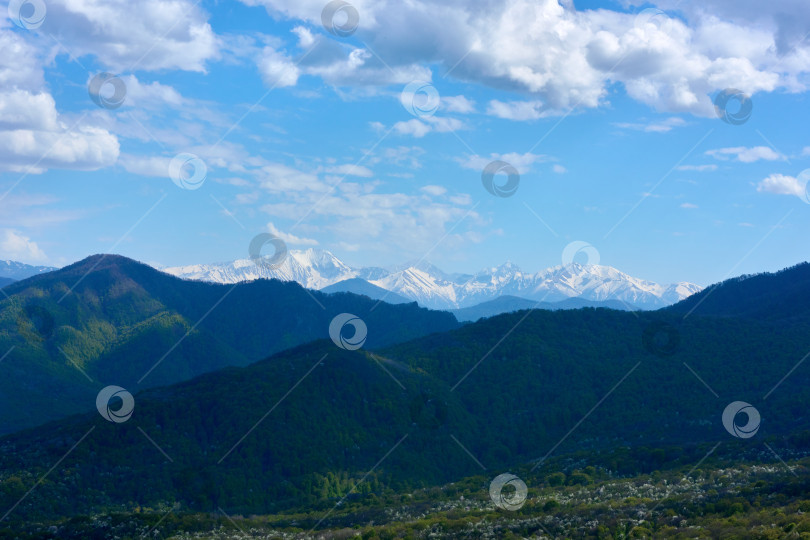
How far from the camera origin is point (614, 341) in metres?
186

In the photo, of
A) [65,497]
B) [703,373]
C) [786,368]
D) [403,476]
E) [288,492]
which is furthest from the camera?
[703,373]

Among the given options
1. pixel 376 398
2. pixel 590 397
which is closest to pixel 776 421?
pixel 590 397

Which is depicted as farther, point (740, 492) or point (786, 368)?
point (786, 368)

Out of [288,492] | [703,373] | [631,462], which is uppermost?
[703,373]

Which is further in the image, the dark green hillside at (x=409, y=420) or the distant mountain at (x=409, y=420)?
the dark green hillside at (x=409, y=420)

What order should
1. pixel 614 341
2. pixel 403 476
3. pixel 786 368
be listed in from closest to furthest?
pixel 403 476 → pixel 786 368 → pixel 614 341

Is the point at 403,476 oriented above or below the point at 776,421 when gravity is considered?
below

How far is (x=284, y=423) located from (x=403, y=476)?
29097mm

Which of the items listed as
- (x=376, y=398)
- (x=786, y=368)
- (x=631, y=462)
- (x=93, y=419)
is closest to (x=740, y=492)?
(x=631, y=462)

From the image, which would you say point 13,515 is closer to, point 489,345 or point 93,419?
point 93,419

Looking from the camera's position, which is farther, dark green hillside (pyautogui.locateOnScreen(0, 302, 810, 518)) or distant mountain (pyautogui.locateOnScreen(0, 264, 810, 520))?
dark green hillside (pyautogui.locateOnScreen(0, 302, 810, 518))

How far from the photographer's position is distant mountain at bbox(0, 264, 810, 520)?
110 metres

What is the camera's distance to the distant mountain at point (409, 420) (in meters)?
110

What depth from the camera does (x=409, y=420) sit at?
493 feet
